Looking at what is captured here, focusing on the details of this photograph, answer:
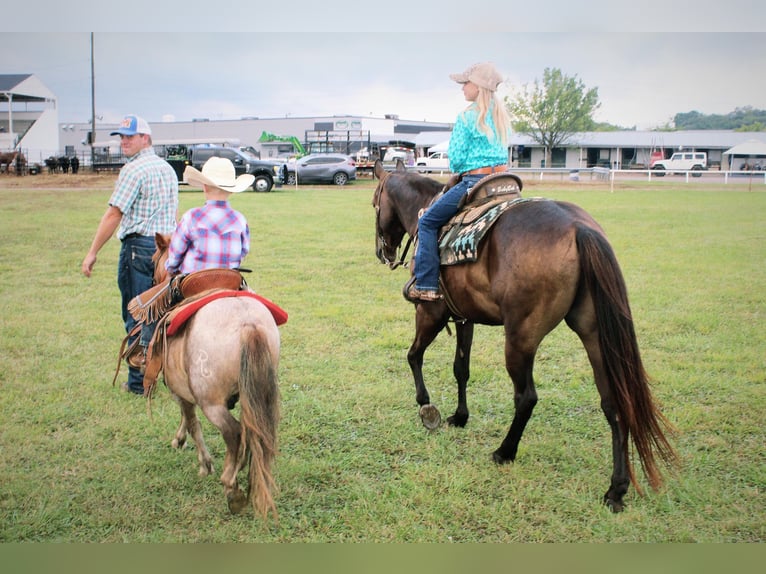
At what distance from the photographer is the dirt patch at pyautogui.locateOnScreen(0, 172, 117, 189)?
29.3 metres

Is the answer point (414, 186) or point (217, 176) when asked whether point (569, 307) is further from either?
point (217, 176)

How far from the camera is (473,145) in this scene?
452cm

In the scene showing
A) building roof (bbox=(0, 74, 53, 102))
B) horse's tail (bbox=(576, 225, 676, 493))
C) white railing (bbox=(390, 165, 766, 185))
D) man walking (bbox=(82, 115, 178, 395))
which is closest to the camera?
horse's tail (bbox=(576, 225, 676, 493))

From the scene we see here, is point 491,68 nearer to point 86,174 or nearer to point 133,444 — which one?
point 133,444

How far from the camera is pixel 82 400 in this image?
543 cm

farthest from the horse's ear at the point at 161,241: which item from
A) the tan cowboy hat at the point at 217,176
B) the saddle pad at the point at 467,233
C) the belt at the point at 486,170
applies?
the belt at the point at 486,170

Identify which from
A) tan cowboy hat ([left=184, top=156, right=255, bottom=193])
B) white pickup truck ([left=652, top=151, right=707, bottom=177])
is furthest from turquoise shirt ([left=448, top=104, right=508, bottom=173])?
white pickup truck ([left=652, top=151, right=707, bottom=177])

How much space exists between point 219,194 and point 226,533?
6.63ft

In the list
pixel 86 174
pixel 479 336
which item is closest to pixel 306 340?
pixel 479 336

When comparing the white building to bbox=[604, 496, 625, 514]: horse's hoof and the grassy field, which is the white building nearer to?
the grassy field

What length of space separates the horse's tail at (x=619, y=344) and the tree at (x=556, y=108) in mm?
49636

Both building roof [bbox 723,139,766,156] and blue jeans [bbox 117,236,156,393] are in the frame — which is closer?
blue jeans [bbox 117,236,156,393]

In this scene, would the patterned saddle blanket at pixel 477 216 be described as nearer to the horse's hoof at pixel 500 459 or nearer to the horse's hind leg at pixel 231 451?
the horse's hoof at pixel 500 459

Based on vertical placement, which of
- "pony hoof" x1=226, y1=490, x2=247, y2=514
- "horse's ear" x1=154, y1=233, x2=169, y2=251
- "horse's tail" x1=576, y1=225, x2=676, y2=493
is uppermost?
"horse's ear" x1=154, y1=233, x2=169, y2=251
